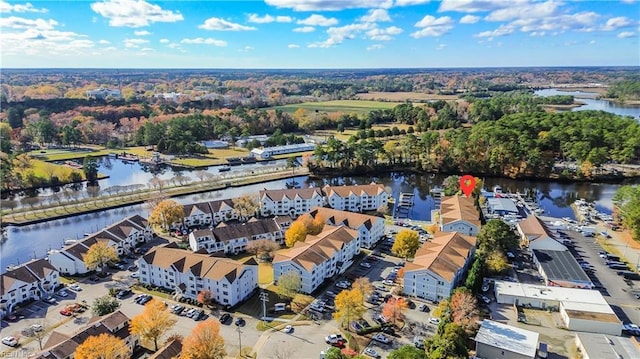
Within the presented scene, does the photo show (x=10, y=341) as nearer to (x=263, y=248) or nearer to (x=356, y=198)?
(x=263, y=248)

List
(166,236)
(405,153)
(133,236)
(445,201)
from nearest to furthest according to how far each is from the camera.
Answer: (133,236), (166,236), (445,201), (405,153)

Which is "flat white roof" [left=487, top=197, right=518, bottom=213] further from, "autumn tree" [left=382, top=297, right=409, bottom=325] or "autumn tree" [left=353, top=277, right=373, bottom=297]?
"autumn tree" [left=382, top=297, right=409, bottom=325]

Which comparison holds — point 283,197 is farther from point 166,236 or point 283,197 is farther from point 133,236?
point 133,236

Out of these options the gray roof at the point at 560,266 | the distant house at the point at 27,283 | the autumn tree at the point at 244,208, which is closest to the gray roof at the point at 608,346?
the gray roof at the point at 560,266

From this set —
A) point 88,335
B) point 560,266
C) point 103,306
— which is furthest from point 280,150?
point 88,335

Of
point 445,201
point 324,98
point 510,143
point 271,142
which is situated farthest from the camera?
point 324,98

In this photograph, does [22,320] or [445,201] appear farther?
[445,201]

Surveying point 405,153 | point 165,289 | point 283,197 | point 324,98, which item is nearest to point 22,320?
point 165,289
